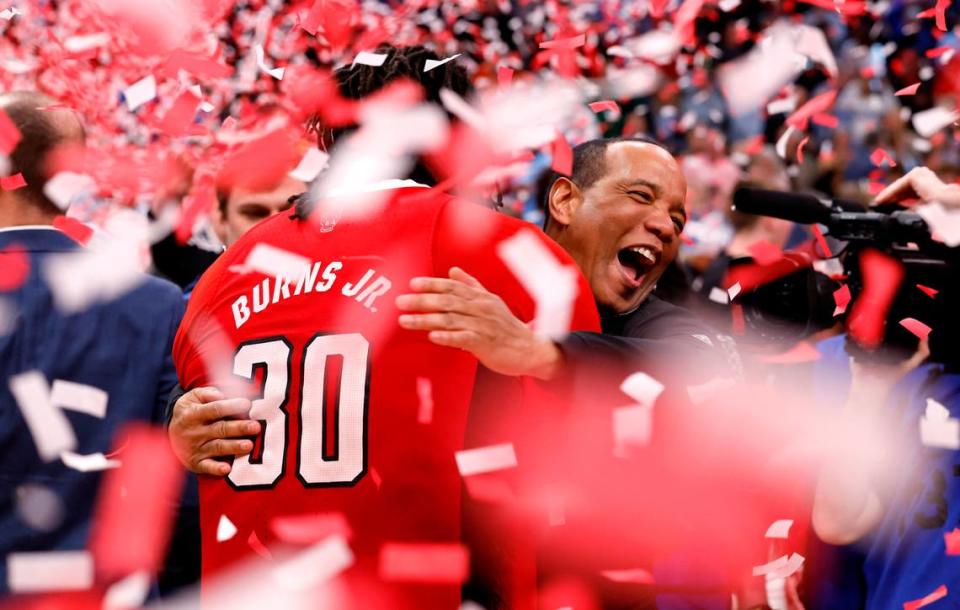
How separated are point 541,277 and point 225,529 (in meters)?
0.67

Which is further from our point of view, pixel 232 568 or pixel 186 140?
pixel 186 140

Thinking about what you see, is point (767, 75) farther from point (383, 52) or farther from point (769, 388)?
point (383, 52)

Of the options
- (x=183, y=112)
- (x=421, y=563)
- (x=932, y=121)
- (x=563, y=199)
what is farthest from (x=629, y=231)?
(x=932, y=121)

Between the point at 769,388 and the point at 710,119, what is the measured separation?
15.4ft

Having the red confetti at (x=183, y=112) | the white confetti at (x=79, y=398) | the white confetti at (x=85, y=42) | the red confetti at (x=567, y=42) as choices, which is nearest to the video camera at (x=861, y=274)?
the white confetti at (x=79, y=398)

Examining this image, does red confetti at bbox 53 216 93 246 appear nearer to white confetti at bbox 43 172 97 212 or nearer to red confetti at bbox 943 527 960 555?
white confetti at bbox 43 172 97 212

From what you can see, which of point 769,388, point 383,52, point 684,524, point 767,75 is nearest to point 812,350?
point 769,388

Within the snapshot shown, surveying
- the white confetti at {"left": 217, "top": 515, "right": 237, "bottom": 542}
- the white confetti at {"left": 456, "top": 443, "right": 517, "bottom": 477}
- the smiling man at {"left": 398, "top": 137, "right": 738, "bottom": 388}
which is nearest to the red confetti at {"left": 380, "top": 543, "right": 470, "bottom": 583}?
the white confetti at {"left": 456, "top": 443, "right": 517, "bottom": 477}

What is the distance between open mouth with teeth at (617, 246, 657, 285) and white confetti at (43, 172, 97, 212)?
1.25 meters

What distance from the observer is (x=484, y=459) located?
1633 mm

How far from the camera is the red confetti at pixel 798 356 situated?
254 cm

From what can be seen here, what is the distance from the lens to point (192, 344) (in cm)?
190

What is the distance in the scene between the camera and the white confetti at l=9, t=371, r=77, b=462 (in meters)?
2.26

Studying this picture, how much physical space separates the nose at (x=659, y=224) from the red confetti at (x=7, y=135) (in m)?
1.43
